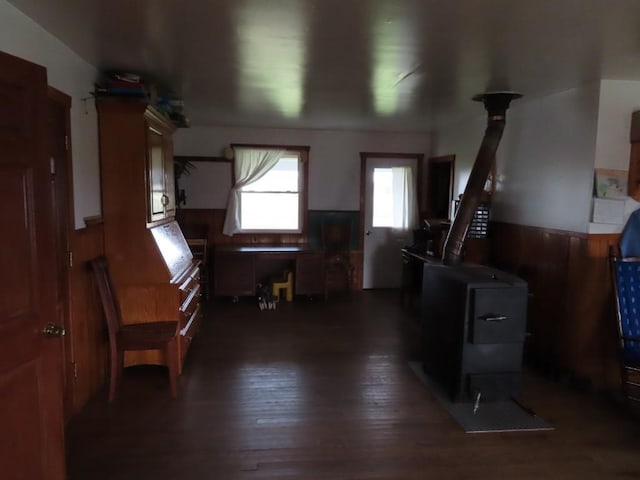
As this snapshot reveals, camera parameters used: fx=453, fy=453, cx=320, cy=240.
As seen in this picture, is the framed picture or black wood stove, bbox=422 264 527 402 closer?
black wood stove, bbox=422 264 527 402

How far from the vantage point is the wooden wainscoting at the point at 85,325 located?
2918 mm

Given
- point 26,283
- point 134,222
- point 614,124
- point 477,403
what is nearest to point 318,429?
point 477,403

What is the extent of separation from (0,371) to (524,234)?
4029 millimetres

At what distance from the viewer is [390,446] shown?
2.63m

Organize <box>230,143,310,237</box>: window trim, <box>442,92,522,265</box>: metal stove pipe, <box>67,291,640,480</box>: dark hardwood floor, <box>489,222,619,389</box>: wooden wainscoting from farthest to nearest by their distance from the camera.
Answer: <box>230,143,310,237</box>: window trim → <box>442,92,522,265</box>: metal stove pipe → <box>489,222,619,389</box>: wooden wainscoting → <box>67,291,640,480</box>: dark hardwood floor

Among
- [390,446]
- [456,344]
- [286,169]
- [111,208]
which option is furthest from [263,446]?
[286,169]

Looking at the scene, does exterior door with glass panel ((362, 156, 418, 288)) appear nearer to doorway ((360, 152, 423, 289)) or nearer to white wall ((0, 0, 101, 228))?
doorway ((360, 152, 423, 289))

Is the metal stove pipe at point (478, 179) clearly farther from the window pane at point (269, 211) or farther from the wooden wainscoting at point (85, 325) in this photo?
the window pane at point (269, 211)

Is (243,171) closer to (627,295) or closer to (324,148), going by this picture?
(324,148)

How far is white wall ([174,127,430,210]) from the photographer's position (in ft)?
20.0

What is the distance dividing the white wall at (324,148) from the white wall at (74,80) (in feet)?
9.26

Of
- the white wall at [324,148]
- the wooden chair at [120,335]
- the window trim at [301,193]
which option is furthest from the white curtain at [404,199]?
the wooden chair at [120,335]

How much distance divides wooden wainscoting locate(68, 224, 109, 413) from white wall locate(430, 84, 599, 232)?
11.9 feet

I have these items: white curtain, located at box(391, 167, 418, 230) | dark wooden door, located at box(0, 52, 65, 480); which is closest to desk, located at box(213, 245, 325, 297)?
white curtain, located at box(391, 167, 418, 230)
